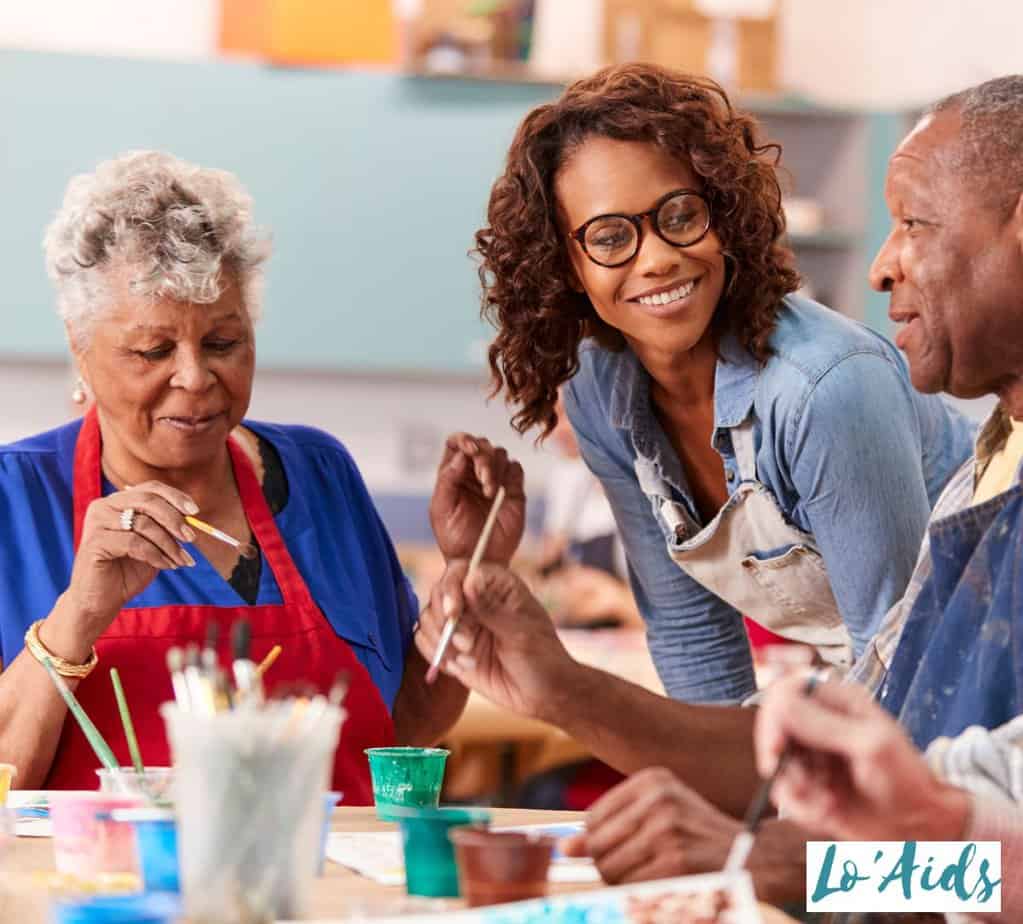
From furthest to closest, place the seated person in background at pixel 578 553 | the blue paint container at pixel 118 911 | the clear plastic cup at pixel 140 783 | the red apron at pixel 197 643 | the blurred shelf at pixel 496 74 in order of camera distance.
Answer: the blurred shelf at pixel 496 74, the seated person in background at pixel 578 553, the red apron at pixel 197 643, the clear plastic cup at pixel 140 783, the blue paint container at pixel 118 911

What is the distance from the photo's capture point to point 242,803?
1188 mm

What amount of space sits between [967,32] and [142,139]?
2.64 m

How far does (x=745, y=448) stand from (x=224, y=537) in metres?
0.66

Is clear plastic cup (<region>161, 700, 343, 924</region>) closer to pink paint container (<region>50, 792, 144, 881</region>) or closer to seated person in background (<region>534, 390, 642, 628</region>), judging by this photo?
pink paint container (<region>50, 792, 144, 881</region>)

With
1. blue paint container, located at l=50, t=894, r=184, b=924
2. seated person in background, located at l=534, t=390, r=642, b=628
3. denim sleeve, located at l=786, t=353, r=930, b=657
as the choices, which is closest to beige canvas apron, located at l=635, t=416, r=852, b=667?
denim sleeve, located at l=786, t=353, r=930, b=657

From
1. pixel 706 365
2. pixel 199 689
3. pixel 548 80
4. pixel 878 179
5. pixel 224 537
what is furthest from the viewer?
pixel 878 179

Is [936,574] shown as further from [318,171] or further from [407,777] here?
[318,171]

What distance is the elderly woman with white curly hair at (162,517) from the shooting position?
6.54 feet

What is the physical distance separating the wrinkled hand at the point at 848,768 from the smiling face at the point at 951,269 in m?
0.61

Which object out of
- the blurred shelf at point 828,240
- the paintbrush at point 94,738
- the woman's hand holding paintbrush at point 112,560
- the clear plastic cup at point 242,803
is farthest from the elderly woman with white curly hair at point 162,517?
the blurred shelf at point 828,240

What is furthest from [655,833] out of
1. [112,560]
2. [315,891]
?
[112,560]

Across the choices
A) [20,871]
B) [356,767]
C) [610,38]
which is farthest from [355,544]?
[610,38]

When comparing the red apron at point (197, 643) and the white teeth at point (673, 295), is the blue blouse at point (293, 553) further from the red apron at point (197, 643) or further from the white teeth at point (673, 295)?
the white teeth at point (673, 295)

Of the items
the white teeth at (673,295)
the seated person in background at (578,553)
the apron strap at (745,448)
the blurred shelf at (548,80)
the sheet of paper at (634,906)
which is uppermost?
the blurred shelf at (548,80)
